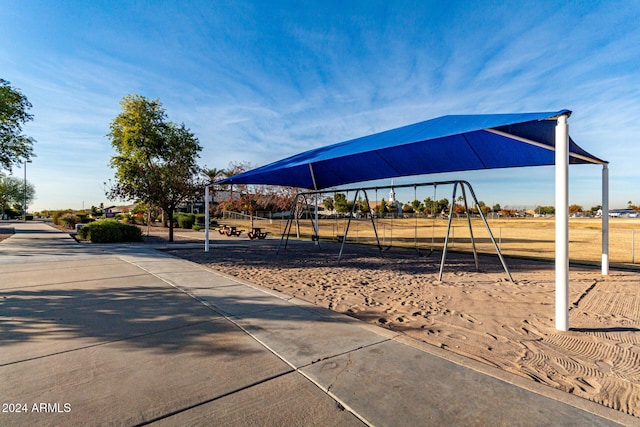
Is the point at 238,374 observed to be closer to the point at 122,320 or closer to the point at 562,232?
the point at 122,320

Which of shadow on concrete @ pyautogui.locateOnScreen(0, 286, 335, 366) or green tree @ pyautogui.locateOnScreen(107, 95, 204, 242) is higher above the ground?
green tree @ pyautogui.locateOnScreen(107, 95, 204, 242)

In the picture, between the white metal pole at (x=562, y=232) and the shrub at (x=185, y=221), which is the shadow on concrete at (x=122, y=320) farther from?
the shrub at (x=185, y=221)

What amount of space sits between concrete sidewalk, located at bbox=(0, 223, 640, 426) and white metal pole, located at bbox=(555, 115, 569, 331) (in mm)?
1827

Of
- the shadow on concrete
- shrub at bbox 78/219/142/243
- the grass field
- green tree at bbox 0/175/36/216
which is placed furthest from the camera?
green tree at bbox 0/175/36/216

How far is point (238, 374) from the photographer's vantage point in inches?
106

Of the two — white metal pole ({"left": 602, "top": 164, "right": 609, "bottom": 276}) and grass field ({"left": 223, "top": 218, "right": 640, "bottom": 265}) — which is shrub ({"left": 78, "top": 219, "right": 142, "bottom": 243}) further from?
white metal pole ({"left": 602, "top": 164, "right": 609, "bottom": 276})

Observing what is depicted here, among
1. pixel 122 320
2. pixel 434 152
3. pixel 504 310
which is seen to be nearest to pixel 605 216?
pixel 434 152

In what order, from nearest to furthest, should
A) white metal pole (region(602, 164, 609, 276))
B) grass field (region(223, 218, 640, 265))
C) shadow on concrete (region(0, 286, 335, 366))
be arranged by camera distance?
shadow on concrete (region(0, 286, 335, 366)), white metal pole (region(602, 164, 609, 276)), grass field (region(223, 218, 640, 265))

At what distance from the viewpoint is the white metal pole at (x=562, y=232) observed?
392 cm

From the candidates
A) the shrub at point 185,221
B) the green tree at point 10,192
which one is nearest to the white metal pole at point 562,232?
the shrub at point 185,221

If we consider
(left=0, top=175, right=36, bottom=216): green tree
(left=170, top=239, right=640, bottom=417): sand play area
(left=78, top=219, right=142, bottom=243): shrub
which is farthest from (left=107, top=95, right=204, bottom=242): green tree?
(left=0, top=175, right=36, bottom=216): green tree

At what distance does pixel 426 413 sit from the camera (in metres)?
2.20

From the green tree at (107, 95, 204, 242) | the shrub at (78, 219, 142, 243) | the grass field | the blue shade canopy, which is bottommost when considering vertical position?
the grass field

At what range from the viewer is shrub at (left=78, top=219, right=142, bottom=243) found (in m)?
14.9
